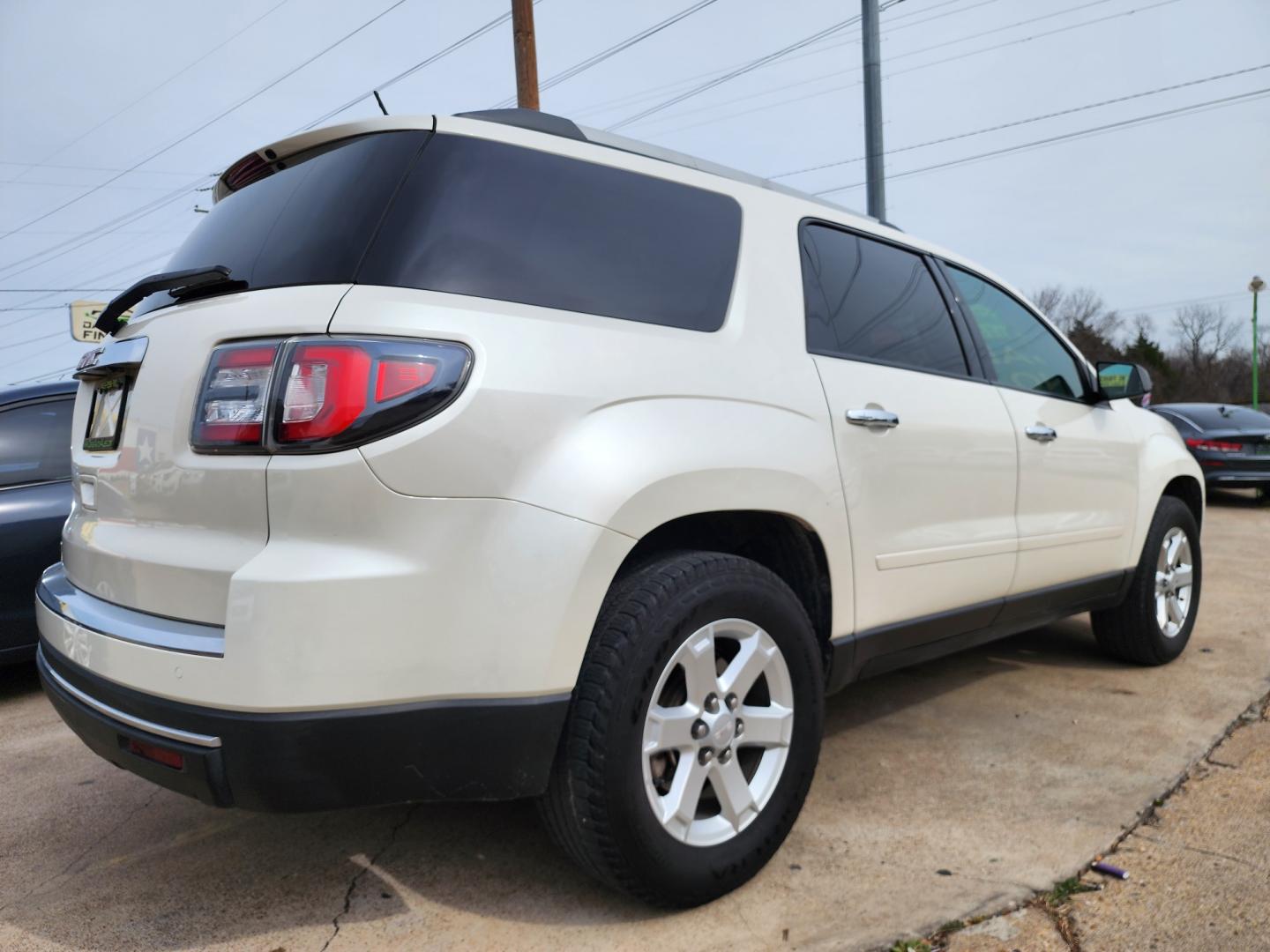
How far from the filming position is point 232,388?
1.95m

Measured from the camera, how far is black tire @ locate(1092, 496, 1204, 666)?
429cm

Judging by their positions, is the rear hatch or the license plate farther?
the license plate

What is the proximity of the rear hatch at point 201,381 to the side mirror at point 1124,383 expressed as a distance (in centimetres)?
318

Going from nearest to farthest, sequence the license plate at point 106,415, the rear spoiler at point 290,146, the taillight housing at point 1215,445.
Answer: the rear spoiler at point 290,146 → the license plate at point 106,415 → the taillight housing at point 1215,445

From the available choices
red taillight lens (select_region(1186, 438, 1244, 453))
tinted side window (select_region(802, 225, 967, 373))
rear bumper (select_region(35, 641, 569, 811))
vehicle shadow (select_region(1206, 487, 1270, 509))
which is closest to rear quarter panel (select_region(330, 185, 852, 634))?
tinted side window (select_region(802, 225, 967, 373))

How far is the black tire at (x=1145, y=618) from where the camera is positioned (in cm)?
429

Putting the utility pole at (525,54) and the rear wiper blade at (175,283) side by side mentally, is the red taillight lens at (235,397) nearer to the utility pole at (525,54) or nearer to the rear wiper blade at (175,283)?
the rear wiper blade at (175,283)

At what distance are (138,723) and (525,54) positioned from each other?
415 inches

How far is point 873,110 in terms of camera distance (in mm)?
11789

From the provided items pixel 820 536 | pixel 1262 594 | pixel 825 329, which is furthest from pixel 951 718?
pixel 1262 594

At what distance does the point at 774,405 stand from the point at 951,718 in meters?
1.88

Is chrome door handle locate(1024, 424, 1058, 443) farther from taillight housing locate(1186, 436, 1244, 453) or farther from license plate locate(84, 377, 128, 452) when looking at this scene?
taillight housing locate(1186, 436, 1244, 453)

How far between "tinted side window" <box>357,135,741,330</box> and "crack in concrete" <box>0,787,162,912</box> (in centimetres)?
180

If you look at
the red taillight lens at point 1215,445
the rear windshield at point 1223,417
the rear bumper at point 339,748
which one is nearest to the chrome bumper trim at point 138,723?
the rear bumper at point 339,748
